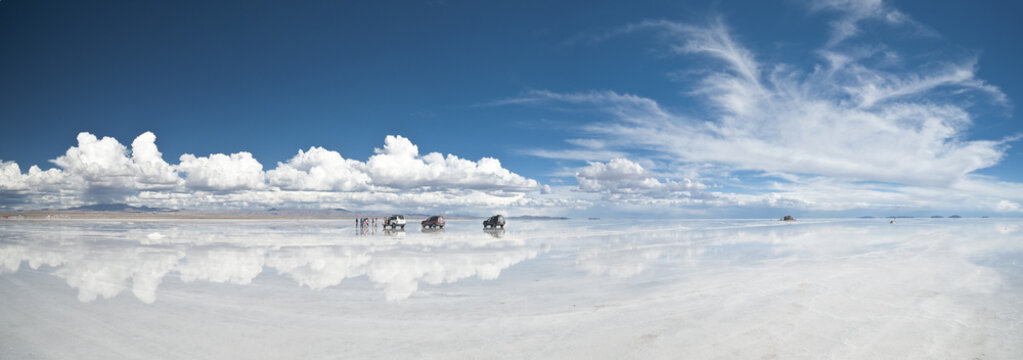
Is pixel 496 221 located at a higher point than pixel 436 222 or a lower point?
higher

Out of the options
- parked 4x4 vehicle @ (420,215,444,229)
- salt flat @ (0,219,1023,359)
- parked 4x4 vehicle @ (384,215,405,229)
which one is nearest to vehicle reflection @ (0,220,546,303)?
salt flat @ (0,219,1023,359)

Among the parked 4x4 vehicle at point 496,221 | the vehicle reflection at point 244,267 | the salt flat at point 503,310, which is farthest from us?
the parked 4x4 vehicle at point 496,221

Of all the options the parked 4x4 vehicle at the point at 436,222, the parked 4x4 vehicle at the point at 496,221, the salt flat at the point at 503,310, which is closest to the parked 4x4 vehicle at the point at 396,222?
the parked 4x4 vehicle at the point at 436,222

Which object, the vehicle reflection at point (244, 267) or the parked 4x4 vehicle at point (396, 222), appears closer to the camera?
the vehicle reflection at point (244, 267)

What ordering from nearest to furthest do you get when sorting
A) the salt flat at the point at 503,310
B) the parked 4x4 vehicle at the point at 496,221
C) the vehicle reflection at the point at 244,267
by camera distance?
the salt flat at the point at 503,310 < the vehicle reflection at the point at 244,267 < the parked 4x4 vehicle at the point at 496,221

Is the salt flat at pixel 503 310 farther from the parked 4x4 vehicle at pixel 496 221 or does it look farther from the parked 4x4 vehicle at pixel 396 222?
the parked 4x4 vehicle at pixel 496 221

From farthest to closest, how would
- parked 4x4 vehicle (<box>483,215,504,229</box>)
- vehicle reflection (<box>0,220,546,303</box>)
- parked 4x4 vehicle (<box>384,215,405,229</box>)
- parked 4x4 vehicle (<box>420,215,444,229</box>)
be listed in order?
1. parked 4x4 vehicle (<box>420,215,444,229</box>)
2. parked 4x4 vehicle (<box>483,215,504,229</box>)
3. parked 4x4 vehicle (<box>384,215,405,229</box>)
4. vehicle reflection (<box>0,220,546,303</box>)

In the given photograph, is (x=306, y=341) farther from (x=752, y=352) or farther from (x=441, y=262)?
(x=441, y=262)

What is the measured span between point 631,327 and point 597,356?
2044 millimetres

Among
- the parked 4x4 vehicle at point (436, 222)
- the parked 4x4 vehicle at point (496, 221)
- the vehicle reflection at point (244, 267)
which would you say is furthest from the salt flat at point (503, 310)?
the parked 4x4 vehicle at point (436, 222)

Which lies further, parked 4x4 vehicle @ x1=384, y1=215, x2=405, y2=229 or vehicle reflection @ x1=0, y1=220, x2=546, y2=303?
parked 4x4 vehicle @ x1=384, y1=215, x2=405, y2=229

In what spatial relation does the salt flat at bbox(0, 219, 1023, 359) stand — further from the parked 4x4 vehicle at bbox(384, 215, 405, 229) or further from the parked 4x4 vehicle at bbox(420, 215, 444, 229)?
the parked 4x4 vehicle at bbox(420, 215, 444, 229)

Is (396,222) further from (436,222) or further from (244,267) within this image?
(244,267)

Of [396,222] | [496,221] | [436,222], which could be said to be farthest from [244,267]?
[436,222]
